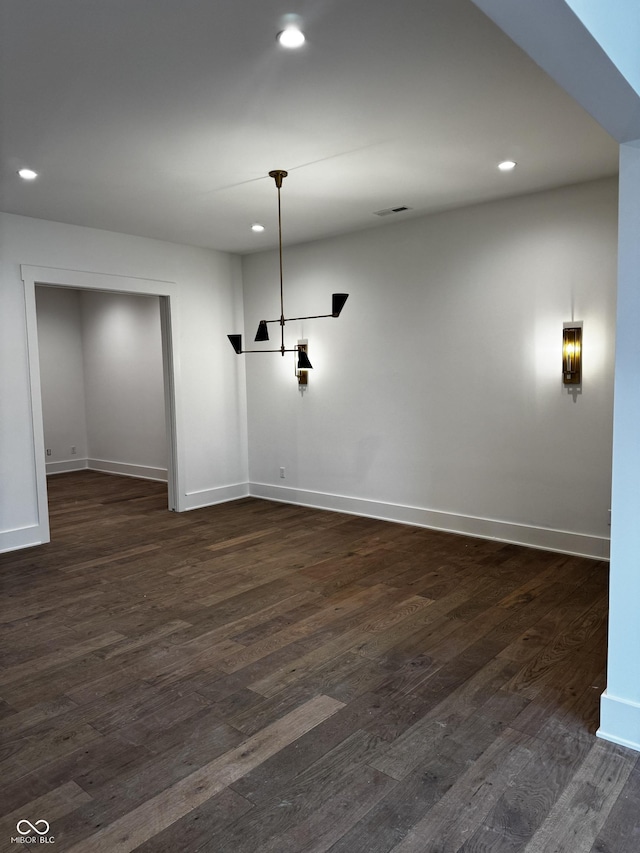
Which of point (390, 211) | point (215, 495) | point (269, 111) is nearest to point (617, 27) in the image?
point (269, 111)

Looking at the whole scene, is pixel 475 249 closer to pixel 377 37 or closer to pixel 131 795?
pixel 377 37

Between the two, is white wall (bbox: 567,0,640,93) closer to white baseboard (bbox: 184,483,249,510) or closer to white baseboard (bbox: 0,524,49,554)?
white baseboard (bbox: 0,524,49,554)

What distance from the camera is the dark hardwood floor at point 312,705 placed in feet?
6.67

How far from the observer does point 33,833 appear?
6.60 ft

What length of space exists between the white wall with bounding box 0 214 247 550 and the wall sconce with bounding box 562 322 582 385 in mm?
3796

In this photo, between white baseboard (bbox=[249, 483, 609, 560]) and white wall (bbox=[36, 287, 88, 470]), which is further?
white wall (bbox=[36, 287, 88, 470])

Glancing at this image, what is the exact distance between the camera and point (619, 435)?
2.36 metres

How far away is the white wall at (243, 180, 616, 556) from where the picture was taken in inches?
184

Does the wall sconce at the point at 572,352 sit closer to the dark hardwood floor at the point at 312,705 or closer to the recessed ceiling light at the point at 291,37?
the dark hardwood floor at the point at 312,705

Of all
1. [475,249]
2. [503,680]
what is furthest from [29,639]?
[475,249]

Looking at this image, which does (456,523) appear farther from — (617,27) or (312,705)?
(617,27)

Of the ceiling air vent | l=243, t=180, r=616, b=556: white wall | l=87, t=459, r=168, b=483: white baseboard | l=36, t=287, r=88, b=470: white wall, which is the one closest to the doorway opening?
l=243, t=180, r=616, b=556: white wall

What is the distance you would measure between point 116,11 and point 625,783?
11.4 ft

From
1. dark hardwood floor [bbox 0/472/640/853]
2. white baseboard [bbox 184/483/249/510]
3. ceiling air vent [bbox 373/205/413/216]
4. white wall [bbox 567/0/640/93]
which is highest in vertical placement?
ceiling air vent [bbox 373/205/413/216]
